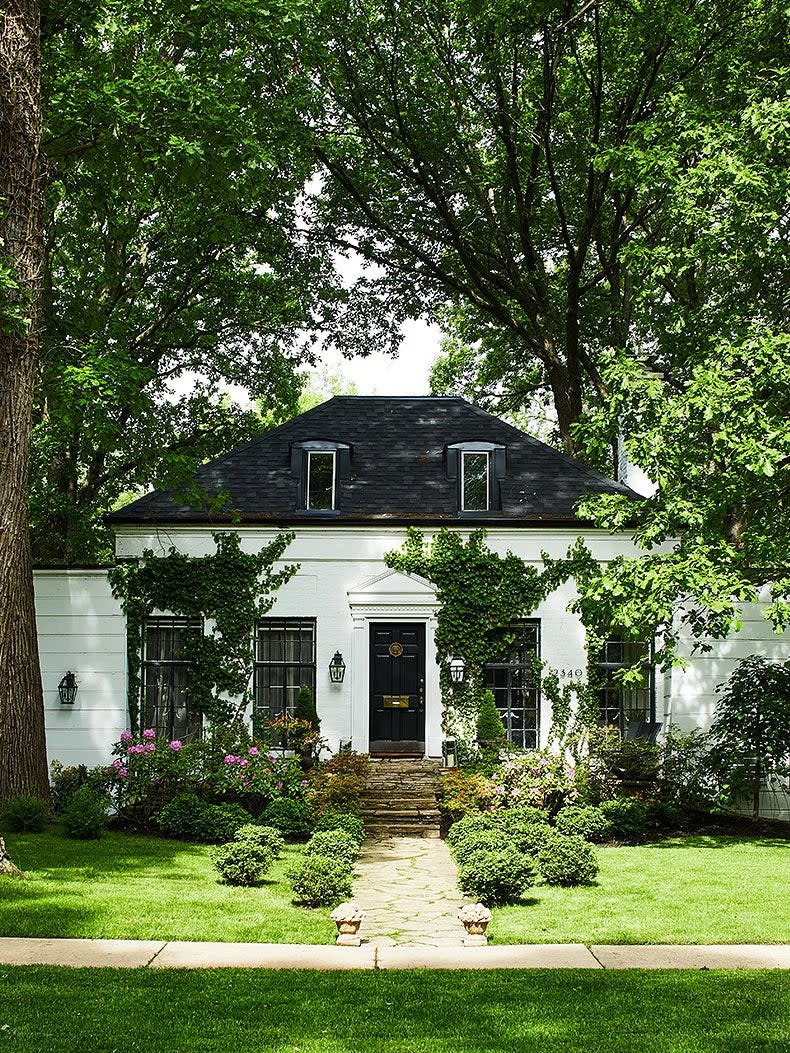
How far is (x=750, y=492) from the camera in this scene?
15.4 metres

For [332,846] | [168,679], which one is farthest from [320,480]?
[332,846]

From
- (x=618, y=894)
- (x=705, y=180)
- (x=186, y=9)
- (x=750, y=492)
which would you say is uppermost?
(x=186, y=9)

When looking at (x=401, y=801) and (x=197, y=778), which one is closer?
(x=197, y=778)

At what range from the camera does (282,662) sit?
20516mm

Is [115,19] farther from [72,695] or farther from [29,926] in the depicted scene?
[29,926]

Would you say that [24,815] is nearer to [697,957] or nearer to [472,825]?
[472,825]

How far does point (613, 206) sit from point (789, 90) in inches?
355

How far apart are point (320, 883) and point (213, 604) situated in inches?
395

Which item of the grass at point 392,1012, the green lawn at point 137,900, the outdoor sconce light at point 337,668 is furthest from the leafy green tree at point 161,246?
the grass at point 392,1012

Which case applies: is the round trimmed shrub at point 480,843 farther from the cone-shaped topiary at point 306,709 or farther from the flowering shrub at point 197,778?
the cone-shaped topiary at point 306,709

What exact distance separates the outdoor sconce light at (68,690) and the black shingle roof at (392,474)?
328cm

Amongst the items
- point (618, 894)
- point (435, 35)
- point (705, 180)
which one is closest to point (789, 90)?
point (705, 180)

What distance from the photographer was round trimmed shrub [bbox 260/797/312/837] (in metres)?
15.8

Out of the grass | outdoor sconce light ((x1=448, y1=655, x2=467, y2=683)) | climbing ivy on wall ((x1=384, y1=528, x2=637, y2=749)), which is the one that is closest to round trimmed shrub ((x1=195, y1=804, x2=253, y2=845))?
climbing ivy on wall ((x1=384, y1=528, x2=637, y2=749))
